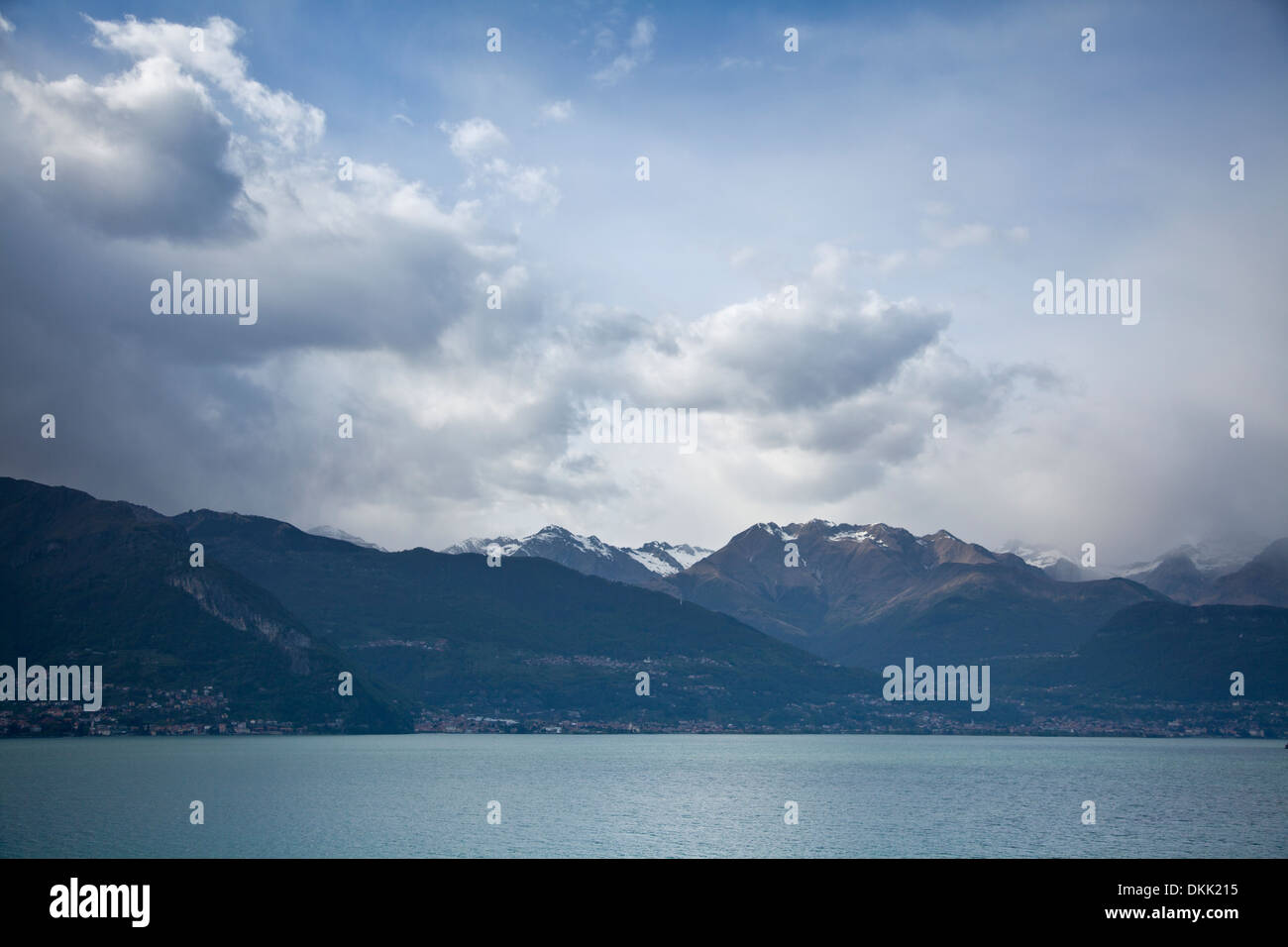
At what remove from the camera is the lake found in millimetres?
74750

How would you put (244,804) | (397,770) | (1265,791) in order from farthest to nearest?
(397,770), (1265,791), (244,804)

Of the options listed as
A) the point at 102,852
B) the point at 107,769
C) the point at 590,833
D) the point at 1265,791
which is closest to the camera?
the point at 102,852

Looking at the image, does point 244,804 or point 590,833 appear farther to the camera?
point 244,804

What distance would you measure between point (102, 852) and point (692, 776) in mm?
94502

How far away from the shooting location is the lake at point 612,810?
74.8 meters

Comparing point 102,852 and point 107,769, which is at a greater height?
point 102,852

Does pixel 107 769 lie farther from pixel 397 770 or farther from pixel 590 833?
pixel 590 833

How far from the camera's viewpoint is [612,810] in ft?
331
